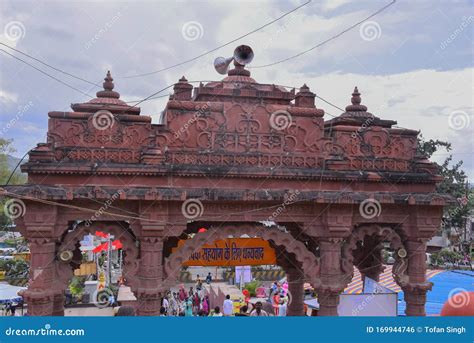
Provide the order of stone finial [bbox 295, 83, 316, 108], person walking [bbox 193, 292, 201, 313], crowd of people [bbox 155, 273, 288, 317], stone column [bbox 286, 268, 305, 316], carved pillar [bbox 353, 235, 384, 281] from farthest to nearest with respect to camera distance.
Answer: person walking [bbox 193, 292, 201, 313] → crowd of people [bbox 155, 273, 288, 317] → stone column [bbox 286, 268, 305, 316] → carved pillar [bbox 353, 235, 384, 281] → stone finial [bbox 295, 83, 316, 108]

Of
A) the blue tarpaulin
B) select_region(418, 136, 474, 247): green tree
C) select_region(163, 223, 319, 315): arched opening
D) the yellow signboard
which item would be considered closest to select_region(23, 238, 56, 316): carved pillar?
select_region(163, 223, 319, 315): arched opening

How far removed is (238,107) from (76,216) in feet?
12.6

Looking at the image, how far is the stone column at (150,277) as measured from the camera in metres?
8.13

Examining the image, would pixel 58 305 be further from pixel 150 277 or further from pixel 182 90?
pixel 182 90

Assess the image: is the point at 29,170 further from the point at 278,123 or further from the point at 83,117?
the point at 278,123

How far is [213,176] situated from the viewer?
331 inches

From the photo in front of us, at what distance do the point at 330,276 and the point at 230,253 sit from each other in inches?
89.0

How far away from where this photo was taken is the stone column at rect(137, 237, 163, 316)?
813cm

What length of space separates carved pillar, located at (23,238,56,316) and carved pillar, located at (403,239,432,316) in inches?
289

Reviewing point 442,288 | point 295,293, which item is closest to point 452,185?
point 442,288

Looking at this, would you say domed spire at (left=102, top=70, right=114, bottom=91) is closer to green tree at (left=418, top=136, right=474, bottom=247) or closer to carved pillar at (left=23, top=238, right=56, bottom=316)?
carved pillar at (left=23, top=238, right=56, bottom=316)

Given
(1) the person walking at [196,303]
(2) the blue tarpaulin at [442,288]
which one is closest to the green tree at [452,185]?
(2) the blue tarpaulin at [442,288]

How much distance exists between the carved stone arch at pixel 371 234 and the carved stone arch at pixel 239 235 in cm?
67

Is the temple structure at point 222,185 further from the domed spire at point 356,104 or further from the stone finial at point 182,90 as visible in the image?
the domed spire at point 356,104
